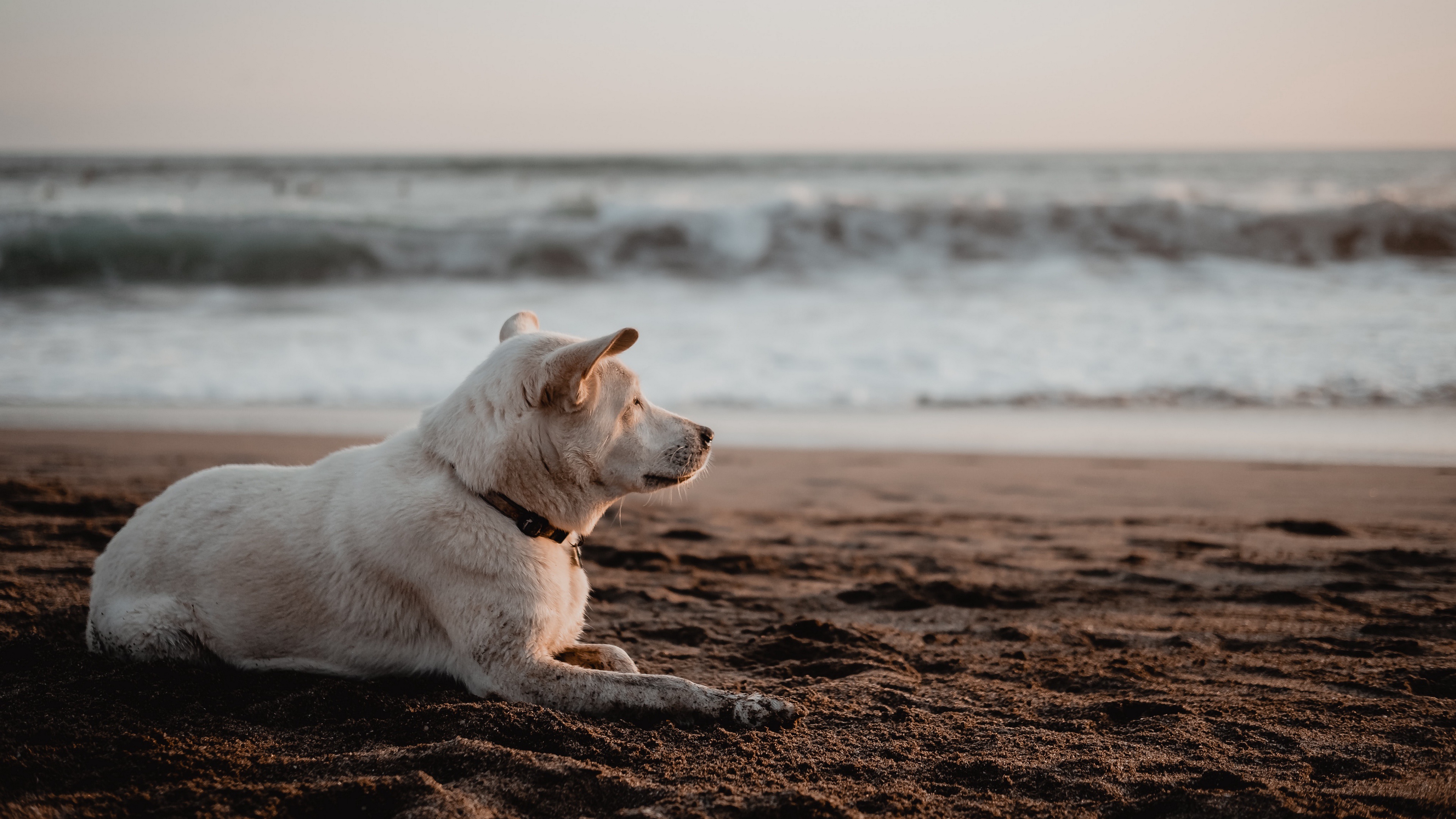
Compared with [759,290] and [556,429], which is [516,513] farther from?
[759,290]

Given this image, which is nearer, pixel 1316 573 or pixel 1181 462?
pixel 1316 573

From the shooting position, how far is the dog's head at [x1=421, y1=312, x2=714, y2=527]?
9.76 ft

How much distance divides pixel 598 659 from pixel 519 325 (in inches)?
51.3

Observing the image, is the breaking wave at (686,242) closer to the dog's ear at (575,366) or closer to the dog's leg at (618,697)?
the dog's ear at (575,366)

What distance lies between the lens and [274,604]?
10.0 feet

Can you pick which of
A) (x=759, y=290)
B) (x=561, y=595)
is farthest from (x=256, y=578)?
(x=759, y=290)

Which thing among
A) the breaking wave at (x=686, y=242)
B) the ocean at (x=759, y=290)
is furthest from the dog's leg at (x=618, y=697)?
the breaking wave at (x=686, y=242)

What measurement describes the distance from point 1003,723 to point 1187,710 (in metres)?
0.68

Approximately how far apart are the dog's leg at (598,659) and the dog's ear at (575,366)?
2.97 ft

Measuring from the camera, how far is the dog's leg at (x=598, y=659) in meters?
3.25

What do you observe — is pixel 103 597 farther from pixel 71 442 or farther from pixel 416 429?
pixel 71 442

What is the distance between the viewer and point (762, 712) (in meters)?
2.95

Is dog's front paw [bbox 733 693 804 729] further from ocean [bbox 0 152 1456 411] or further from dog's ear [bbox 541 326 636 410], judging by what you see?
ocean [bbox 0 152 1456 411]

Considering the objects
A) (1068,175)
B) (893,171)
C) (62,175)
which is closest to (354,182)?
(62,175)
